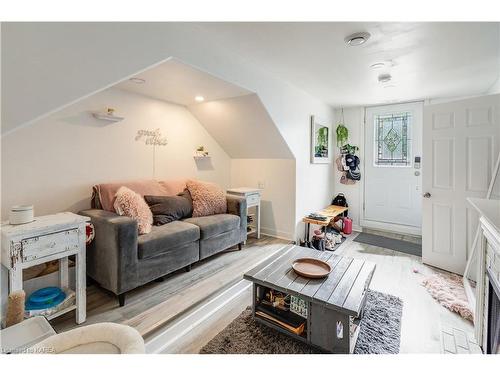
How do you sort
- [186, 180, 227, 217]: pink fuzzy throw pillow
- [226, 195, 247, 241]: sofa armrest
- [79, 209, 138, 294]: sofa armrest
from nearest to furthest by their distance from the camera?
[79, 209, 138, 294]: sofa armrest → [186, 180, 227, 217]: pink fuzzy throw pillow → [226, 195, 247, 241]: sofa armrest

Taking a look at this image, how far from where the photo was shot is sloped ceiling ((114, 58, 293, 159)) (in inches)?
88.1

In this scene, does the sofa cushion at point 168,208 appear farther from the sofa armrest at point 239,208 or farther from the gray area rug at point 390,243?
the gray area rug at point 390,243

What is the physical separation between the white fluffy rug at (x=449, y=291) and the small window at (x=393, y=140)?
6.84 ft

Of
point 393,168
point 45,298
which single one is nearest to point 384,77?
point 393,168

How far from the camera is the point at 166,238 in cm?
211

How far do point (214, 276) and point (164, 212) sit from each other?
33.1 inches

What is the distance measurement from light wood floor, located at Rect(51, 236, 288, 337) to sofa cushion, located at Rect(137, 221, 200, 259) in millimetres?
344

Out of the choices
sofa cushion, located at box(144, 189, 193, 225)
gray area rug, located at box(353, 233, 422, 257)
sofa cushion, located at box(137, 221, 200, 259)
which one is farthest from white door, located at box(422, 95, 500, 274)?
sofa cushion, located at box(144, 189, 193, 225)

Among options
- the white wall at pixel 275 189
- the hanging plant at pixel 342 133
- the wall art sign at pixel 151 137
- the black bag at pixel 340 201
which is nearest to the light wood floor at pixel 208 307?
the white wall at pixel 275 189

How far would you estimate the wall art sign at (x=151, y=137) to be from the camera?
2.85 meters

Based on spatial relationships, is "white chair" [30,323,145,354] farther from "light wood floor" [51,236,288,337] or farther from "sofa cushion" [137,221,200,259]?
"sofa cushion" [137,221,200,259]

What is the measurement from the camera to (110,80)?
5.02 ft

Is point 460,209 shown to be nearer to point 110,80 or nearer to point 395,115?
point 395,115
